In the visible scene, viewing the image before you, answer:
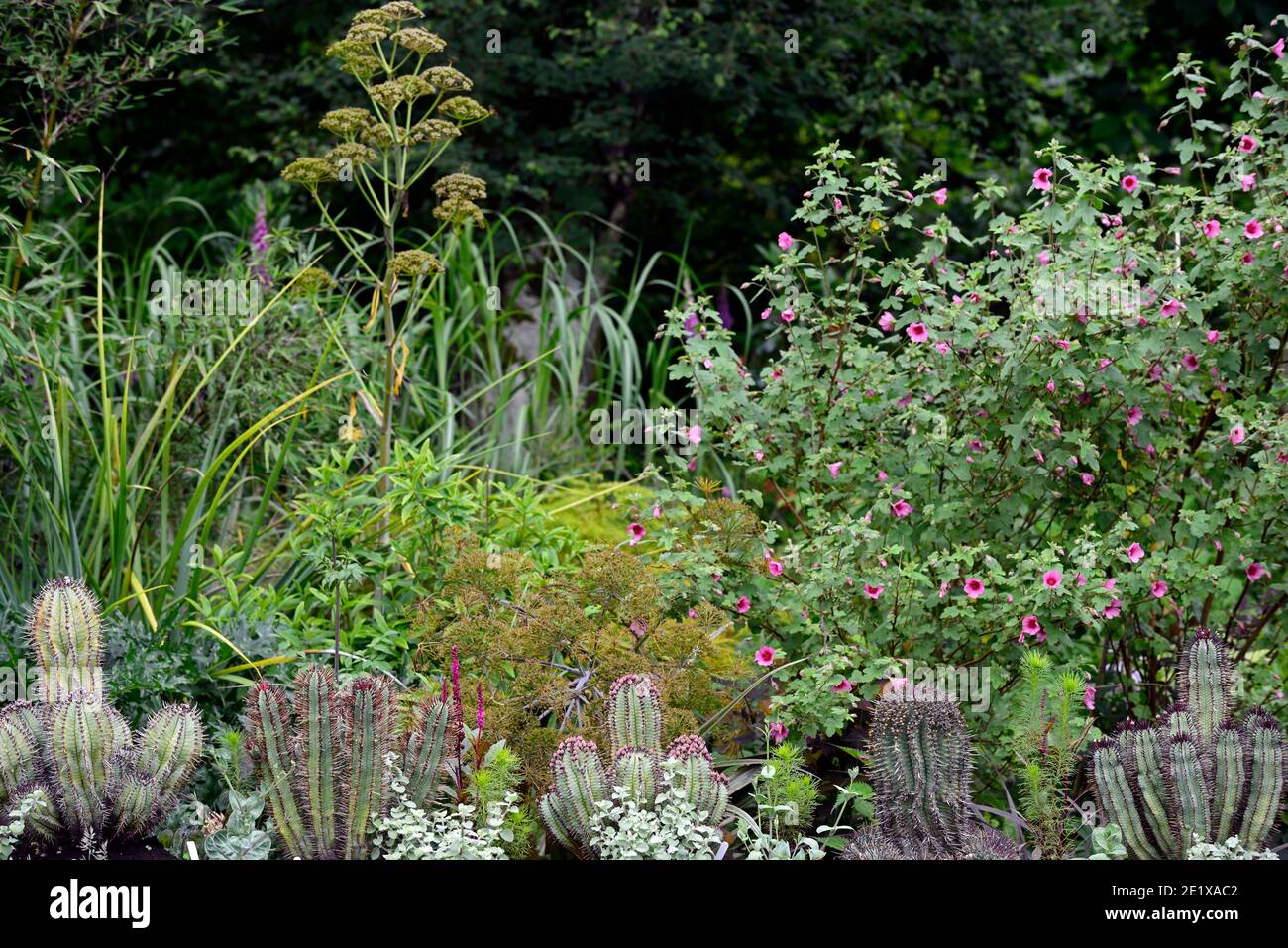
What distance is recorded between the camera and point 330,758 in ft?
9.50

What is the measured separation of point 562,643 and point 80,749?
1101 millimetres

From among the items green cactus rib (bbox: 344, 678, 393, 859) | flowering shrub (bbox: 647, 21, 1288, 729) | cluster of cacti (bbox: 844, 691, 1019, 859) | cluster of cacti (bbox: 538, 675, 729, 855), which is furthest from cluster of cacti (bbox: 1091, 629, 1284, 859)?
green cactus rib (bbox: 344, 678, 393, 859)

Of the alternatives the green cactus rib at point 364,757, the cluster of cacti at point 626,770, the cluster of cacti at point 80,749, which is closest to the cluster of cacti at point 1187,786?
the cluster of cacti at point 626,770

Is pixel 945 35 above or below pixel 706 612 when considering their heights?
above

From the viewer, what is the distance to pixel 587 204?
752 cm

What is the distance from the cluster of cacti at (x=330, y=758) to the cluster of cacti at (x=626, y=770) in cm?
28

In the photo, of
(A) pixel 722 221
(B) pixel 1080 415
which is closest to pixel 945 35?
(A) pixel 722 221

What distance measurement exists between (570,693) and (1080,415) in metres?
1.54

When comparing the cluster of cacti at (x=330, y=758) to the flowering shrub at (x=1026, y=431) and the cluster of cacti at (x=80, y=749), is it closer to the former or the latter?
the cluster of cacti at (x=80, y=749)

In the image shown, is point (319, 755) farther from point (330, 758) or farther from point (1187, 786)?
point (1187, 786)

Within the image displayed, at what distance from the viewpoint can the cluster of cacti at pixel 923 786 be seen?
9.68 ft

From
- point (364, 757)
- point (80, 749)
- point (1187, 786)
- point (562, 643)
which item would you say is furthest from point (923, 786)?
point (80, 749)

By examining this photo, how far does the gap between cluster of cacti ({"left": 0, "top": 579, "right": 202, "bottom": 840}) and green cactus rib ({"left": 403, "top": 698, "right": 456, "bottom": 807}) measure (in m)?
0.48
